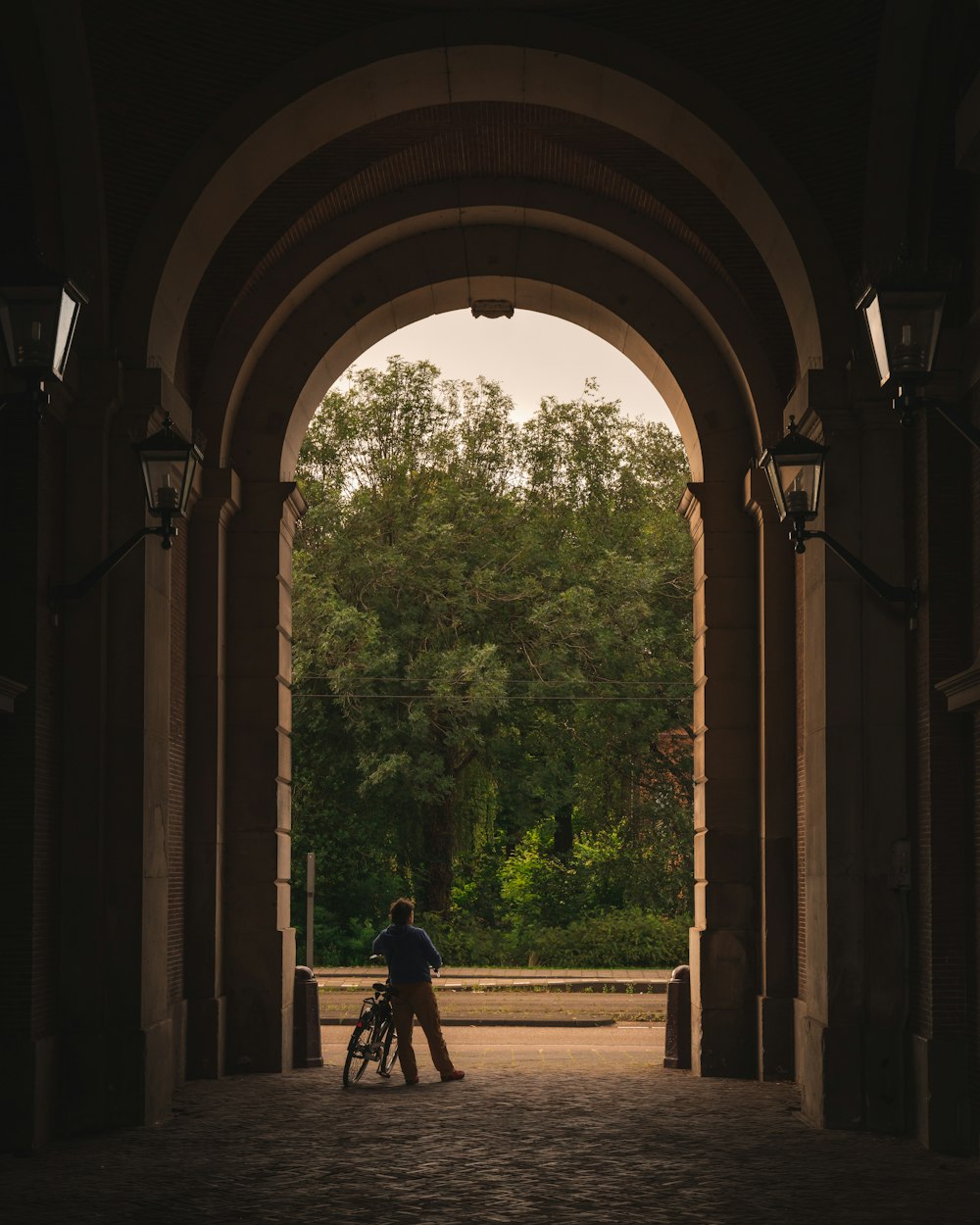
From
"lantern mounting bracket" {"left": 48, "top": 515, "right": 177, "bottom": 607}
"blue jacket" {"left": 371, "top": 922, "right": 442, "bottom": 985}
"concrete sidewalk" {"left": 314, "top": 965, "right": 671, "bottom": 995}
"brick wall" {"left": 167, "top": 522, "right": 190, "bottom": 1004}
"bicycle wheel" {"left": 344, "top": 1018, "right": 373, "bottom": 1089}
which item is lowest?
"concrete sidewalk" {"left": 314, "top": 965, "right": 671, "bottom": 995}

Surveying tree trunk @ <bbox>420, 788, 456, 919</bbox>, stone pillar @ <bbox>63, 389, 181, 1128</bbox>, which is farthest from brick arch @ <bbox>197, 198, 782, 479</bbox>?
tree trunk @ <bbox>420, 788, 456, 919</bbox>

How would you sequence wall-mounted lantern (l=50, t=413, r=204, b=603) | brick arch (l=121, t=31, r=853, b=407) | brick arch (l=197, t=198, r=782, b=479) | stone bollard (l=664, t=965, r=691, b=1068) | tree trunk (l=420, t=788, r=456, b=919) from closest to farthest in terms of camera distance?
wall-mounted lantern (l=50, t=413, r=204, b=603) < brick arch (l=121, t=31, r=853, b=407) < brick arch (l=197, t=198, r=782, b=479) < stone bollard (l=664, t=965, r=691, b=1068) < tree trunk (l=420, t=788, r=456, b=919)

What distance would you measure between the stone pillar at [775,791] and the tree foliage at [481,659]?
56.9ft

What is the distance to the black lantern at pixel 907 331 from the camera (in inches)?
339

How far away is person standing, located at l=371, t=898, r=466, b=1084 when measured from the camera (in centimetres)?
1445

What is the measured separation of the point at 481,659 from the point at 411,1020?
18230 mm

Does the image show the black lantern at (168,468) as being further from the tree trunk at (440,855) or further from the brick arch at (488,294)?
the tree trunk at (440,855)

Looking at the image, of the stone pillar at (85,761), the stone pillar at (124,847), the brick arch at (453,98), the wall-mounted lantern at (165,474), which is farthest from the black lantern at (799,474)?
the stone pillar at (85,761)

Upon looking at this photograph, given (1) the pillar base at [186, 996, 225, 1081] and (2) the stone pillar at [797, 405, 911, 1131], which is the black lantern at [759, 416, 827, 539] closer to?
(2) the stone pillar at [797, 405, 911, 1131]

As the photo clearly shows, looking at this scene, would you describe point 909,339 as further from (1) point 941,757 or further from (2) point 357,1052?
(2) point 357,1052

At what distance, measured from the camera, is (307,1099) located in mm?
13273

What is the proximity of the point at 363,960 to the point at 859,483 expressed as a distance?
2650cm

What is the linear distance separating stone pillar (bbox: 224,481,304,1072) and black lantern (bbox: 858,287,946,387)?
829 cm

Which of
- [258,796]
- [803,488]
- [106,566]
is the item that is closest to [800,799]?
[803,488]
